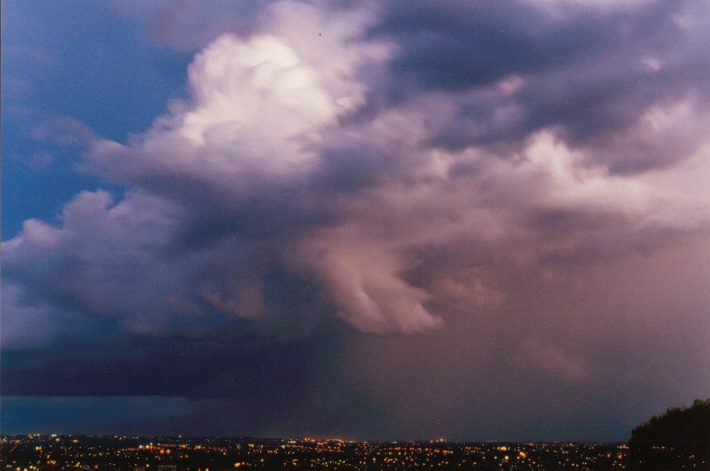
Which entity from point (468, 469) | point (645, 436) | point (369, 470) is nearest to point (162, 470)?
point (369, 470)

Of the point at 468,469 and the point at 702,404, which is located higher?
the point at 702,404

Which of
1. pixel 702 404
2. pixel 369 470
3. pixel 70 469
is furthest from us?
pixel 369 470

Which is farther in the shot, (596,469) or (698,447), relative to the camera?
(596,469)

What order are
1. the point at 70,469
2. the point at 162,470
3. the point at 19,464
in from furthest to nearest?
the point at 19,464 → the point at 70,469 → the point at 162,470

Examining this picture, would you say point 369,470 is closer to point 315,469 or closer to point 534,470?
point 315,469

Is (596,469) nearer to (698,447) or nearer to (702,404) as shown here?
(702,404)

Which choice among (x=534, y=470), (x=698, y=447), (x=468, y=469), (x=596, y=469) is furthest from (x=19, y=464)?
(x=698, y=447)
